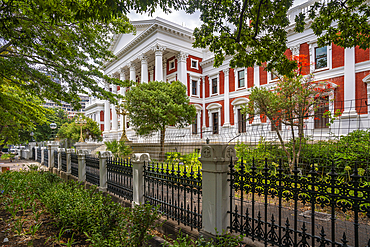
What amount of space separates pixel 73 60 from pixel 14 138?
26.2 ft

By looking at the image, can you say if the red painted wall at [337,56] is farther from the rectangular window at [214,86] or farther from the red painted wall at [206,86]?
the red painted wall at [206,86]

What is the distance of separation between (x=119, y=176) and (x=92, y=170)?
2521mm

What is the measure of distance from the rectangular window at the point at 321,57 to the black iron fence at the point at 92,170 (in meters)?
18.2

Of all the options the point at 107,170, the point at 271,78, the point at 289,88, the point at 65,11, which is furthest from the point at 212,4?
the point at 271,78

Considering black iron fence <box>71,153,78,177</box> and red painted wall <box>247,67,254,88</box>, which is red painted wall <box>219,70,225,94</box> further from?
black iron fence <box>71,153,78,177</box>

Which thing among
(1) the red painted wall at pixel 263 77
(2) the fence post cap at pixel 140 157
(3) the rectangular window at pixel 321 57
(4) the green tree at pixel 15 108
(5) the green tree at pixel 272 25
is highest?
(3) the rectangular window at pixel 321 57

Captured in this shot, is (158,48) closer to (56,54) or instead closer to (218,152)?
(56,54)

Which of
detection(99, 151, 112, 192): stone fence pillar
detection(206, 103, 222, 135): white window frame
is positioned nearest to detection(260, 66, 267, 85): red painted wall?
detection(206, 103, 222, 135): white window frame

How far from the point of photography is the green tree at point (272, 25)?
16.0ft

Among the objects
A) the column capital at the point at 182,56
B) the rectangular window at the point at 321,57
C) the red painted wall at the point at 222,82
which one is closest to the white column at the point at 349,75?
the rectangular window at the point at 321,57

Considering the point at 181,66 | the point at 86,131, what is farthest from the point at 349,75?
the point at 86,131

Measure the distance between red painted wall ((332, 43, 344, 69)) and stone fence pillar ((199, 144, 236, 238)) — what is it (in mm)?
17635

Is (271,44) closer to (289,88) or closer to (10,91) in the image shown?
(289,88)

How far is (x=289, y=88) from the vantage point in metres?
8.80
